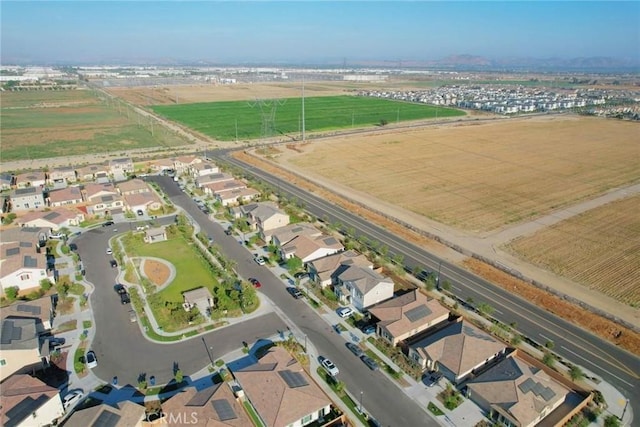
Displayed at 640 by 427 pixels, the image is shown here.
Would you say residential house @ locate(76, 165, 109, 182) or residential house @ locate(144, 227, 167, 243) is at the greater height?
residential house @ locate(76, 165, 109, 182)

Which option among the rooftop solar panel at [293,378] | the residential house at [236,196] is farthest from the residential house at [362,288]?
the residential house at [236,196]

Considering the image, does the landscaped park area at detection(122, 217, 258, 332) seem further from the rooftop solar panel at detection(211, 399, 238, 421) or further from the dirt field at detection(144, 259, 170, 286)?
the rooftop solar panel at detection(211, 399, 238, 421)

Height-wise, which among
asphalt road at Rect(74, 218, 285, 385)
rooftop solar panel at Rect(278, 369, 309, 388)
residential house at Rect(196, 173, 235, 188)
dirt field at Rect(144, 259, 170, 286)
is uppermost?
residential house at Rect(196, 173, 235, 188)

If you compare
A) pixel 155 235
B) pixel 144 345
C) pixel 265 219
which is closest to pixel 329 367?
Result: pixel 144 345

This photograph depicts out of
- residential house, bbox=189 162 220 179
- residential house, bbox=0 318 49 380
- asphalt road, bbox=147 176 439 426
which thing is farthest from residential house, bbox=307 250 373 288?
residential house, bbox=189 162 220 179

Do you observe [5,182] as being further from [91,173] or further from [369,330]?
[369,330]

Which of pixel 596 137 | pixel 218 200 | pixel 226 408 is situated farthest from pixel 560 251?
pixel 596 137

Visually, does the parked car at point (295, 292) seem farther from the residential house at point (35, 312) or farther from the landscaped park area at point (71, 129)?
the landscaped park area at point (71, 129)

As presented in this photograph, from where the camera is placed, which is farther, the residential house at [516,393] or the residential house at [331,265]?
the residential house at [331,265]
